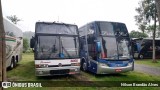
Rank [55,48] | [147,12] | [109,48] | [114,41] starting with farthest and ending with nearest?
1. [147,12]
2. [114,41]
3. [109,48]
4. [55,48]

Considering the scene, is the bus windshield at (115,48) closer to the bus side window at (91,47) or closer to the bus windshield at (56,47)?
the bus side window at (91,47)

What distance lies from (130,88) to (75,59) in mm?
3300

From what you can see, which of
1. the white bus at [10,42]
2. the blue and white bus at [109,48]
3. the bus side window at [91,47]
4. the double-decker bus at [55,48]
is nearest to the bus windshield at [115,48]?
the blue and white bus at [109,48]

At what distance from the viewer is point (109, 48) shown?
12.1 metres

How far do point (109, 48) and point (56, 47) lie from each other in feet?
10.3

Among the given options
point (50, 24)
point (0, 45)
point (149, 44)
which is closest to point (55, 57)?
point (50, 24)

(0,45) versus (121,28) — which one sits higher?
(121,28)

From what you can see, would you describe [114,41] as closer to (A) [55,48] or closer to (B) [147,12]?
(A) [55,48]

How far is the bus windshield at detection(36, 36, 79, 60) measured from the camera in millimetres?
10738

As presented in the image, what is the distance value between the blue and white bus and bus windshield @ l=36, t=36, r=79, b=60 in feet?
4.61

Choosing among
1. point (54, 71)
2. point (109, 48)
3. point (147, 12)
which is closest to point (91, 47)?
point (109, 48)

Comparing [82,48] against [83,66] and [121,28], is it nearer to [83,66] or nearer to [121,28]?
[83,66]

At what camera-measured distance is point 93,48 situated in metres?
12.9

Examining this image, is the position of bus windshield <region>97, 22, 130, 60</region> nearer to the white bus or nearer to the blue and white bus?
the blue and white bus
